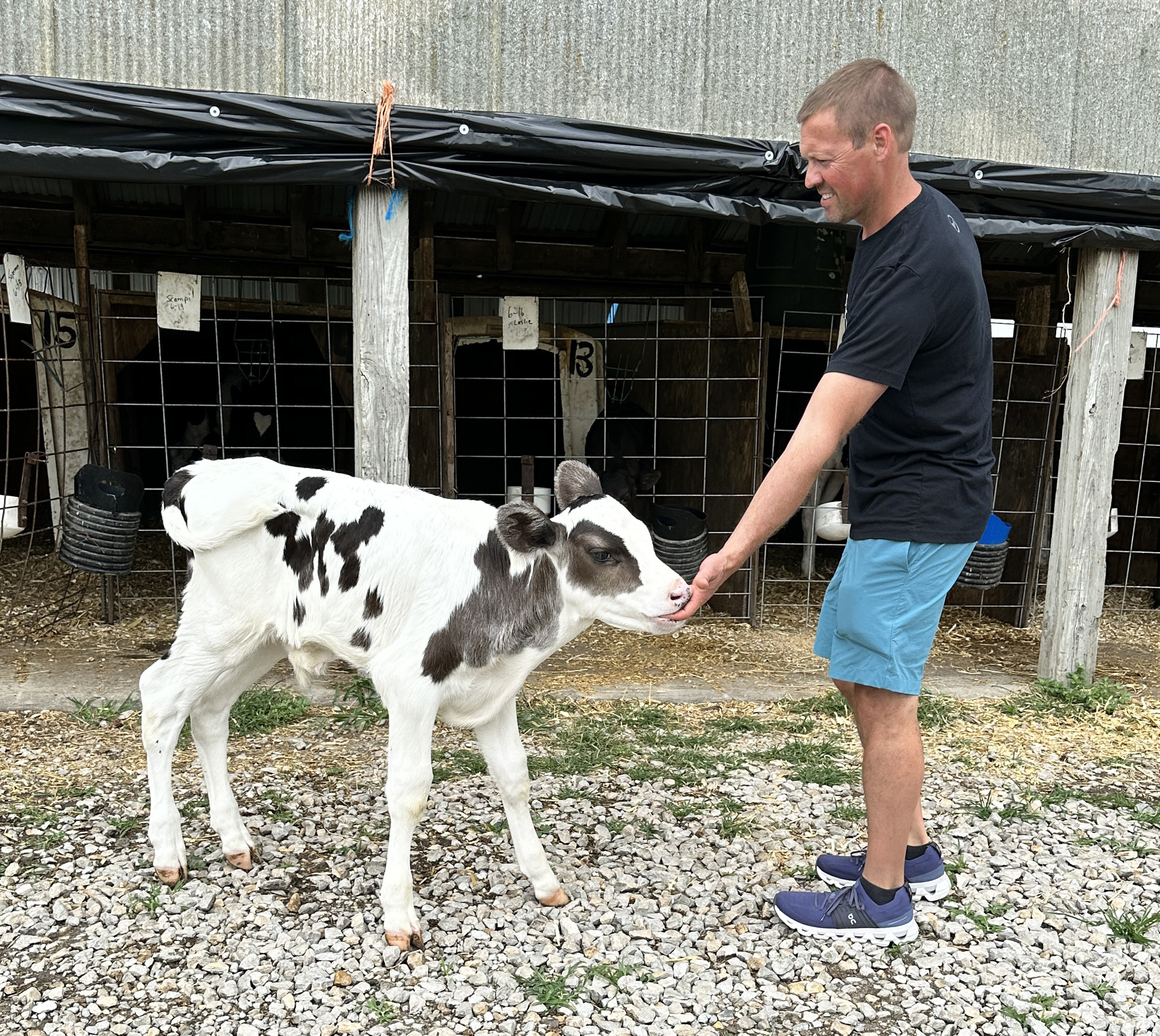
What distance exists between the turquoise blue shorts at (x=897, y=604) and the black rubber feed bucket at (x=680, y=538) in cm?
392

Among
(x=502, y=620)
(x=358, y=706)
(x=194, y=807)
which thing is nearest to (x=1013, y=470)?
(x=358, y=706)

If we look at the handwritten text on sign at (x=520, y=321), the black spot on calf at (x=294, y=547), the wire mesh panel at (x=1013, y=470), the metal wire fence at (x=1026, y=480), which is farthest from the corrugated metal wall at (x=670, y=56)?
the black spot on calf at (x=294, y=547)

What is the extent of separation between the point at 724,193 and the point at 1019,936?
11.5ft

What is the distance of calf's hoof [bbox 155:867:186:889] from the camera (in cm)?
322

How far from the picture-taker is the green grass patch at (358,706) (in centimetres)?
493

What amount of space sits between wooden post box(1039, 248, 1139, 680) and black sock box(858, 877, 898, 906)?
3449 millimetres

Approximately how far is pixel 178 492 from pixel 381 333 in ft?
5.97

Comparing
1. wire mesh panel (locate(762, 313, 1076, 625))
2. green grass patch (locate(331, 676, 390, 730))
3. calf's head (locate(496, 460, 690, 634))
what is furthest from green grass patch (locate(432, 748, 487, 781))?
wire mesh panel (locate(762, 313, 1076, 625))

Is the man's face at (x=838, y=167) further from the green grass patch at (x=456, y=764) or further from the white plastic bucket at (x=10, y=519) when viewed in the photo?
the white plastic bucket at (x=10, y=519)

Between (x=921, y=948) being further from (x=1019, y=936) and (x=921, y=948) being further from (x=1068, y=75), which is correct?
(x=1068, y=75)

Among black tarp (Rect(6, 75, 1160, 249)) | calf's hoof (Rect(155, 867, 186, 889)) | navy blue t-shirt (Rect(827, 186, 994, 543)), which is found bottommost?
calf's hoof (Rect(155, 867, 186, 889))

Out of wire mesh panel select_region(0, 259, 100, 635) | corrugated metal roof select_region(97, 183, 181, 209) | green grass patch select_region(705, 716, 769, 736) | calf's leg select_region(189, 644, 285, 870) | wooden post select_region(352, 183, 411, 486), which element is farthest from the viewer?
corrugated metal roof select_region(97, 183, 181, 209)

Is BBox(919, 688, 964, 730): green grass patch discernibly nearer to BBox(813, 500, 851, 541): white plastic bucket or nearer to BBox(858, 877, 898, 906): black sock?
BBox(813, 500, 851, 541): white plastic bucket

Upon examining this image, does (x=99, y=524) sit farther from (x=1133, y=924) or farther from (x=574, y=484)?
(x=1133, y=924)
